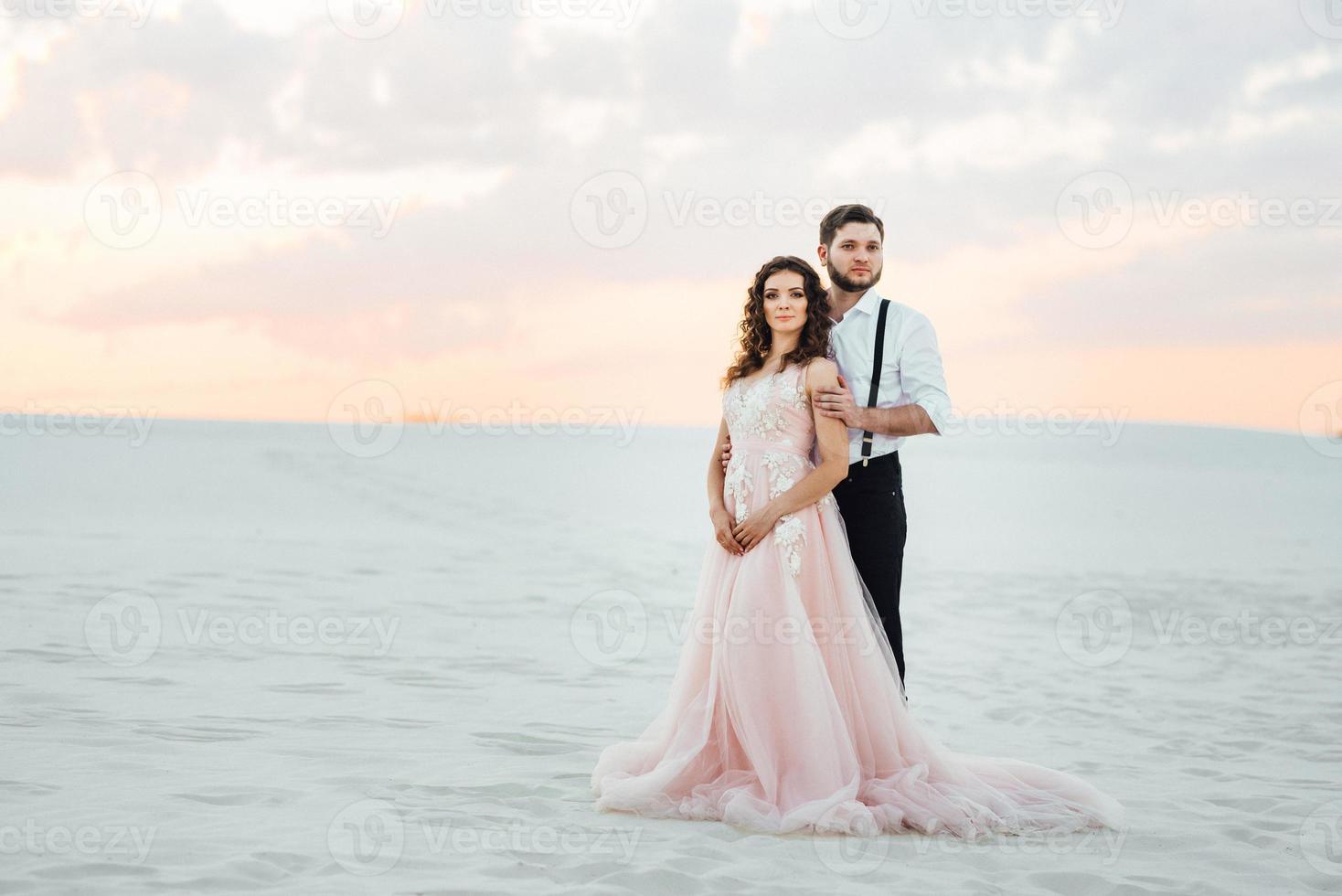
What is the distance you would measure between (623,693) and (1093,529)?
13546 millimetres

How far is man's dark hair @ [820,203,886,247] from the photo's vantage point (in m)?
4.53

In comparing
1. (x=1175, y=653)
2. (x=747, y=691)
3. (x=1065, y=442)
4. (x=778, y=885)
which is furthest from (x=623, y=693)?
(x=1065, y=442)

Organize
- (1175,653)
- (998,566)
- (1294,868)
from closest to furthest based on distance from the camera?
(1294,868) < (1175,653) < (998,566)

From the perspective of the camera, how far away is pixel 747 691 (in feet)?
14.0

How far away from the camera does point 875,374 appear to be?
178 inches

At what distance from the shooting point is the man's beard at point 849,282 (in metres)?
4.57

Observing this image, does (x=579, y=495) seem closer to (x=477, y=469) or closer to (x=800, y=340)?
(x=477, y=469)
